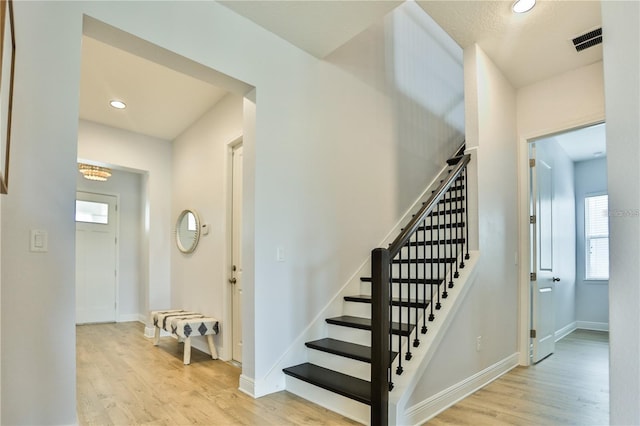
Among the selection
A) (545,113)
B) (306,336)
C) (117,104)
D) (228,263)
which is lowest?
(306,336)

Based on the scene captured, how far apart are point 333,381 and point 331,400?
0.40 feet

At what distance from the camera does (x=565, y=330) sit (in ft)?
18.5

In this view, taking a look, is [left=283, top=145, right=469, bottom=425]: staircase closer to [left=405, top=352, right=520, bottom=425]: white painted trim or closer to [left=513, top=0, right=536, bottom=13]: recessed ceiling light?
[left=405, top=352, right=520, bottom=425]: white painted trim

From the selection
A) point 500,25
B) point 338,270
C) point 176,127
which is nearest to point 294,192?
point 338,270

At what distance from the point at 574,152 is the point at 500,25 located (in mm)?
4088

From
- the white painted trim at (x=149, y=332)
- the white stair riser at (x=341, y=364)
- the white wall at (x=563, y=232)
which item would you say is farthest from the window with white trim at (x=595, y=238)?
the white painted trim at (x=149, y=332)

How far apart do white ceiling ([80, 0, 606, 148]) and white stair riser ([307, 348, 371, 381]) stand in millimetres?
2577

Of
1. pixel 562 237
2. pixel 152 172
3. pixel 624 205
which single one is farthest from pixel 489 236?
pixel 152 172

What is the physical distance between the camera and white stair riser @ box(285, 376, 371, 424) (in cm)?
236

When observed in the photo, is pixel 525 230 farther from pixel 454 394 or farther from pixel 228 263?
pixel 228 263

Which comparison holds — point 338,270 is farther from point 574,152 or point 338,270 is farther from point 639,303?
point 574,152

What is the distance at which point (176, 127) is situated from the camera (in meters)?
5.14

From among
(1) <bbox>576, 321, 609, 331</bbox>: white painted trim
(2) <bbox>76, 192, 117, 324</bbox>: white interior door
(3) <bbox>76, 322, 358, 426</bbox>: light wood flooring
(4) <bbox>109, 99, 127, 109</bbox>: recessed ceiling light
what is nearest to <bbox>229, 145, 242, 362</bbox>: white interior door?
(3) <bbox>76, 322, 358, 426</bbox>: light wood flooring

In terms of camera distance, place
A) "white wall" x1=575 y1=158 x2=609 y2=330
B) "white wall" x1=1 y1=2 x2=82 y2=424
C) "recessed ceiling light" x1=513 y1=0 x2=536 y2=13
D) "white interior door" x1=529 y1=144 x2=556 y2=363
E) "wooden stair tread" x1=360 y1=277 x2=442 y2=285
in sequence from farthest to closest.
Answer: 1. "white wall" x1=575 y1=158 x2=609 y2=330
2. "white interior door" x1=529 y1=144 x2=556 y2=363
3. "wooden stair tread" x1=360 y1=277 x2=442 y2=285
4. "recessed ceiling light" x1=513 y1=0 x2=536 y2=13
5. "white wall" x1=1 y1=2 x2=82 y2=424
